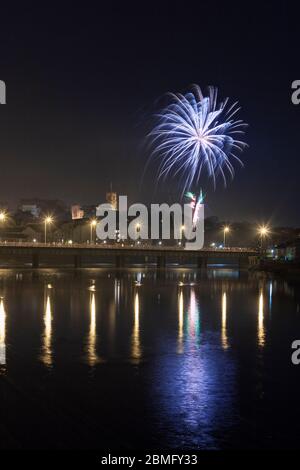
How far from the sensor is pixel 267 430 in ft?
59.3

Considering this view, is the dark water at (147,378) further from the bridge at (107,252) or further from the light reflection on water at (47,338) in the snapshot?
the bridge at (107,252)

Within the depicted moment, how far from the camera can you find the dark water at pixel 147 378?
17609 millimetres

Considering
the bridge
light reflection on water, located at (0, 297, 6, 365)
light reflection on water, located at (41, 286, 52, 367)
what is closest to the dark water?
light reflection on water, located at (41, 286, 52, 367)

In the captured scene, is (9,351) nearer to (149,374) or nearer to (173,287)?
(149,374)

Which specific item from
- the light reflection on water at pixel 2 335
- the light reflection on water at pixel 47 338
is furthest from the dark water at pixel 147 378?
the light reflection on water at pixel 2 335

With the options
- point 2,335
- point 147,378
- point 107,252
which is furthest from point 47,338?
point 107,252

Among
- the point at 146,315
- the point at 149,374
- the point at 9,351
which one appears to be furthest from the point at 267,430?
the point at 146,315

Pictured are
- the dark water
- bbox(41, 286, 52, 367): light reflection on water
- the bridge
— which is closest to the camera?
the dark water

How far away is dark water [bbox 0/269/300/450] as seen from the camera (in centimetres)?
1761

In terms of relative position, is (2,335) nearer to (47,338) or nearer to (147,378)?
(47,338)

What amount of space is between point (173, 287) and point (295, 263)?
38438mm

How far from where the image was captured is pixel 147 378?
2464cm

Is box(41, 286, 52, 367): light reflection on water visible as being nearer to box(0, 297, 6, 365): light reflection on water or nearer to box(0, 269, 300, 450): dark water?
box(0, 269, 300, 450): dark water

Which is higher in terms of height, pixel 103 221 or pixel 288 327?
pixel 103 221
